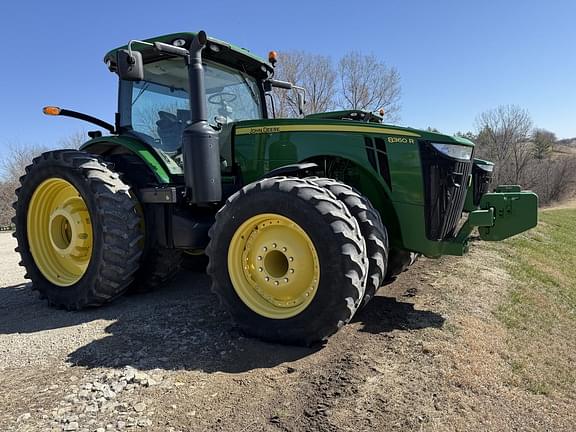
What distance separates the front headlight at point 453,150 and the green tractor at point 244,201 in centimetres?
1

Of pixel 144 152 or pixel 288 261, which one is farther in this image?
pixel 144 152

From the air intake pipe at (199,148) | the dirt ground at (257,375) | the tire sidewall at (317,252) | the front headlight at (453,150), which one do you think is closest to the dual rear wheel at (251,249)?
the tire sidewall at (317,252)

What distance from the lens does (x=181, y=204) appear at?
418 centimetres

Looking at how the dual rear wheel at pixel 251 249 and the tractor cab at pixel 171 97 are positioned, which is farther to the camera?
the tractor cab at pixel 171 97

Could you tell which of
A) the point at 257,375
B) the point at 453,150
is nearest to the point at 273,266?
the point at 257,375

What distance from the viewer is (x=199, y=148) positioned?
146 inches

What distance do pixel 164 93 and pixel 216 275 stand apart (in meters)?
2.30

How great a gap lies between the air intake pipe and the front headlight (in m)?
1.85

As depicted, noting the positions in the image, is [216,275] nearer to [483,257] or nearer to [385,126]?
[385,126]

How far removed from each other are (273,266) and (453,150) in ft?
5.71

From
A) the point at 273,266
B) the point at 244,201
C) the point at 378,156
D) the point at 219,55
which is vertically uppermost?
the point at 219,55

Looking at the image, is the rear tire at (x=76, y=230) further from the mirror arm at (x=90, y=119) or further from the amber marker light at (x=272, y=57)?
the amber marker light at (x=272, y=57)

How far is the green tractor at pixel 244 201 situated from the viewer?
317 centimetres

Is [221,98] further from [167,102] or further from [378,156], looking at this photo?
[378,156]
